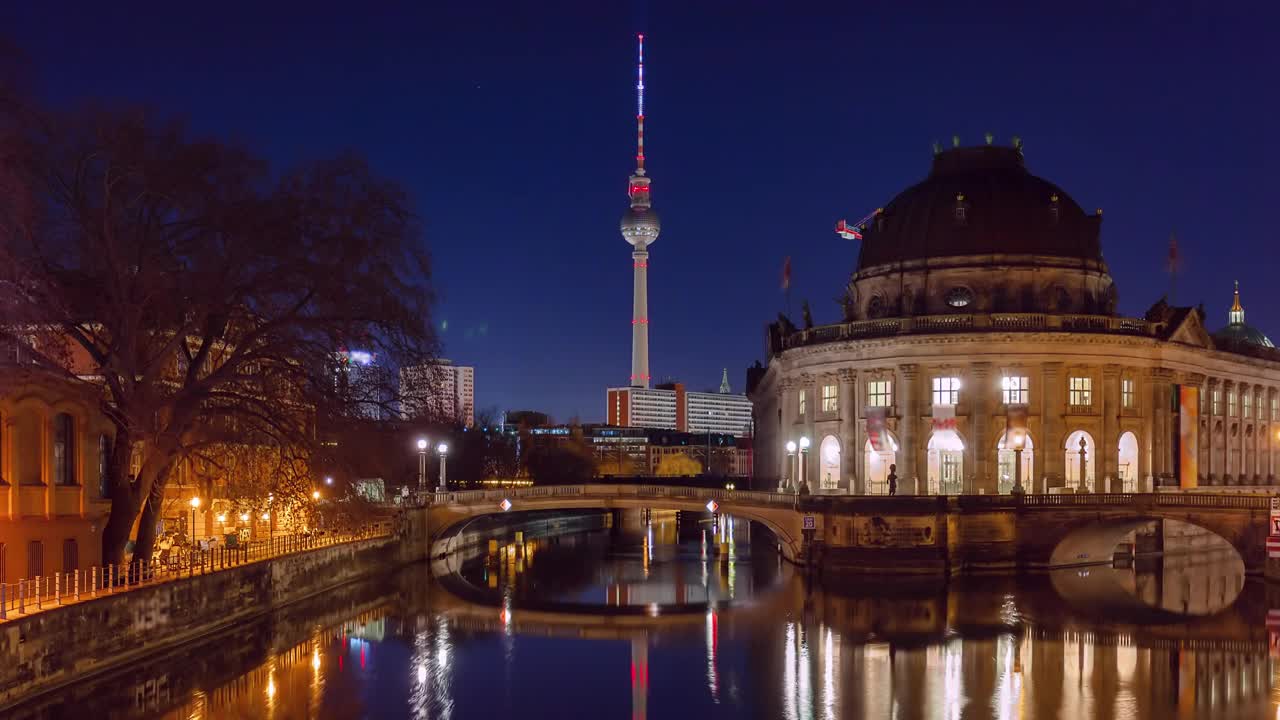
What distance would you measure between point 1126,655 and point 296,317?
35300 mm

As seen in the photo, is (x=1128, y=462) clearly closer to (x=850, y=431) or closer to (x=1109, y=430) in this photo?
(x=1109, y=430)

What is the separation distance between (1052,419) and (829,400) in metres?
16.3

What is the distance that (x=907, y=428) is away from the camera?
90625mm

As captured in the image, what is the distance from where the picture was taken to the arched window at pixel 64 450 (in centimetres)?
4847

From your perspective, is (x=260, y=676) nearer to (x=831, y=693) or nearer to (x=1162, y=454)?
(x=831, y=693)

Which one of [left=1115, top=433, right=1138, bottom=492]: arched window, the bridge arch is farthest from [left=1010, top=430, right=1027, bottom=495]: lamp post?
the bridge arch

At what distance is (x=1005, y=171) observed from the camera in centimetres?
9956

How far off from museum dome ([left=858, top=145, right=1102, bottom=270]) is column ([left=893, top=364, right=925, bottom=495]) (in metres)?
11.0

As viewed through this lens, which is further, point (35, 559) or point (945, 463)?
point (945, 463)

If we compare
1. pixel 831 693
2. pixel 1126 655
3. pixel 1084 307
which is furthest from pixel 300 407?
pixel 1084 307

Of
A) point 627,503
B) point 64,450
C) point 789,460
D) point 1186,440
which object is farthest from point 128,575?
point 1186,440

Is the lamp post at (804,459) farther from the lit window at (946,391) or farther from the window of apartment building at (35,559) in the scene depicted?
the window of apartment building at (35,559)

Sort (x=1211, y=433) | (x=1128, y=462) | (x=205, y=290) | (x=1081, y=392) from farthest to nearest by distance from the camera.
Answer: (x=1211, y=433), (x=1128, y=462), (x=1081, y=392), (x=205, y=290)

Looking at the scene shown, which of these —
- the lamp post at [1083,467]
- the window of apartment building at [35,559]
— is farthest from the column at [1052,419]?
the window of apartment building at [35,559]
